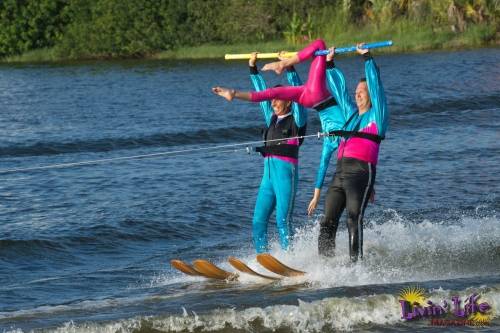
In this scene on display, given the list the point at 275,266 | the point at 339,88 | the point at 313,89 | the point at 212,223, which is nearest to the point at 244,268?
the point at 275,266

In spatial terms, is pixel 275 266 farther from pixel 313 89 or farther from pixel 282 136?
pixel 313 89

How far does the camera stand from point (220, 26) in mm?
61625

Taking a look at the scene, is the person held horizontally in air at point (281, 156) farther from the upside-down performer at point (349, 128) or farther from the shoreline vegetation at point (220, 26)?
the shoreline vegetation at point (220, 26)

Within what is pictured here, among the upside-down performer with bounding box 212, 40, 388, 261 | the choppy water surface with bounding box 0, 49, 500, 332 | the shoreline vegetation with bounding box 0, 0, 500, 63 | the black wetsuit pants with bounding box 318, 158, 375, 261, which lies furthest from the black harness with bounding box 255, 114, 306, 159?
the shoreline vegetation with bounding box 0, 0, 500, 63

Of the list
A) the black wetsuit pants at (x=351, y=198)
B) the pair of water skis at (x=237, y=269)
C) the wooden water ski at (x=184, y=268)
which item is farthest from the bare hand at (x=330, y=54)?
the wooden water ski at (x=184, y=268)

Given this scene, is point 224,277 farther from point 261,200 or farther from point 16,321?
point 16,321

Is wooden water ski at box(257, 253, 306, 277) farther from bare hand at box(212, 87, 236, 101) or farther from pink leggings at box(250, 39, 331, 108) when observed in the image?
bare hand at box(212, 87, 236, 101)

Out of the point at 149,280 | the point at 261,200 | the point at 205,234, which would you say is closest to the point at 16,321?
the point at 149,280

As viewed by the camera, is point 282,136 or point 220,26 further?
point 220,26

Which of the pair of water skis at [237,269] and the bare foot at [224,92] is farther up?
the bare foot at [224,92]

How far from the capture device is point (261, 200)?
10.4 m

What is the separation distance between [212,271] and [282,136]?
1.54 m

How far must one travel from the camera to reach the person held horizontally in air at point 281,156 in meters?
10.1

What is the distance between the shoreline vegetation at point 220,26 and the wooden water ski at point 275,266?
133 ft
